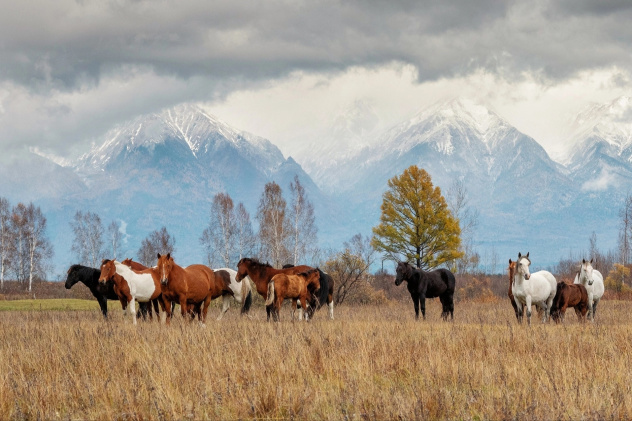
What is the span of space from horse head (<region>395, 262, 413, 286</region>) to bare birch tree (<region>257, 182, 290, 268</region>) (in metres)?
46.6

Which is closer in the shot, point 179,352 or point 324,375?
point 324,375

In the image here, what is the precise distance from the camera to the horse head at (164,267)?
16.1 meters

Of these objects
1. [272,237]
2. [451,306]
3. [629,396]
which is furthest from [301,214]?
[629,396]

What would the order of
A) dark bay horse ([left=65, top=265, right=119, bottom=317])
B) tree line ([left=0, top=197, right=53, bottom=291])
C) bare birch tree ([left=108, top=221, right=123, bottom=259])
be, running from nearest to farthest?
dark bay horse ([left=65, top=265, right=119, bottom=317]), tree line ([left=0, top=197, right=53, bottom=291]), bare birch tree ([left=108, top=221, right=123, bottom=259])

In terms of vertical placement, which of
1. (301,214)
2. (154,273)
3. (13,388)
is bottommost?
(13,388)

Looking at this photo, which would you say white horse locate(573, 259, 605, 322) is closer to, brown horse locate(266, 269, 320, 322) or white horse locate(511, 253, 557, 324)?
white horse locate(511, 253, 557, 324)

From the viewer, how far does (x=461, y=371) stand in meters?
8.81

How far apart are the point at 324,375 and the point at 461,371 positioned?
1.85 metres

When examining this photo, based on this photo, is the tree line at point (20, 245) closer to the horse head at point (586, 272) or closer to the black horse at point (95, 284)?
the black horse at point (95, 284)

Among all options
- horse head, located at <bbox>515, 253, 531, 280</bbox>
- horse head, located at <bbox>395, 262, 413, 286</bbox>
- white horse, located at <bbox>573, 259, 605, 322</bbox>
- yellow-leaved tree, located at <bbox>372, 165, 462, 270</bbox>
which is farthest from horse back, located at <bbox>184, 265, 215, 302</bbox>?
yellow-leaved tree, located at <bbox>372, 165, 462, 270</bbox>

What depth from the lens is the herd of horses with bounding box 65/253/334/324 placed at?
55.0 feet

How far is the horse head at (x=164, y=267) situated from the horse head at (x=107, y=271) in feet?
5.96

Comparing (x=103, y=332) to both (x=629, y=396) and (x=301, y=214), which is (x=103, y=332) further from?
(x=301, y=214)

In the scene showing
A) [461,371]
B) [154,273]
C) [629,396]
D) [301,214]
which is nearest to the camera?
[629,396]
